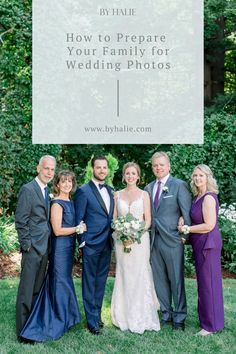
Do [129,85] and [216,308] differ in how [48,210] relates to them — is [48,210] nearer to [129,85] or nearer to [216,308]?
[216,308]

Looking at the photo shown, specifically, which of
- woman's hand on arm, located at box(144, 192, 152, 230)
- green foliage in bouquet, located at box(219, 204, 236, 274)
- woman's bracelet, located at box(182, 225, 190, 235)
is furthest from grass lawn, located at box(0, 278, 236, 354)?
green foliage in bouquet, located at box(219, 204, 236, 274)

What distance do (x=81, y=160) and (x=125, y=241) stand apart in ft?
25.4

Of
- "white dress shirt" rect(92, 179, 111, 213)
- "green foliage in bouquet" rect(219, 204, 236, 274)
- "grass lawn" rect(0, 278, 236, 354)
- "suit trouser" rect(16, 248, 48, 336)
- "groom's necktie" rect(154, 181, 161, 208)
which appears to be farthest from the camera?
"green foliage in bouquet" rect(219, 204, 236, 274)

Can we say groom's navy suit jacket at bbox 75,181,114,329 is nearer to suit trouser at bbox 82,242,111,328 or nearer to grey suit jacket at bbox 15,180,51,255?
suit trouser at bbox 82,242,111,328

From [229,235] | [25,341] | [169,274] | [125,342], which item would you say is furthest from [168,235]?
[229,235]

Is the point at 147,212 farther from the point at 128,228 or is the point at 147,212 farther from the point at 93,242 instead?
the point at 93,242

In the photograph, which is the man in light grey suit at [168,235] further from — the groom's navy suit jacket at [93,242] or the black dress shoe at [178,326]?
the groom's navy suit jacket at [93,242]

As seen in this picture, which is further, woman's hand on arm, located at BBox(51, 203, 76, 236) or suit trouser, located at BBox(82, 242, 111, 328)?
suit trouser, located at BBox(82, 242, 111, 328)

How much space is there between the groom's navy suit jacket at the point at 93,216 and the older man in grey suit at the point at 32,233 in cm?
38

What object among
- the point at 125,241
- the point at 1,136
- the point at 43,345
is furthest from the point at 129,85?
the point at 43,345

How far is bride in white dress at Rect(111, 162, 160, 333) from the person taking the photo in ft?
17.9

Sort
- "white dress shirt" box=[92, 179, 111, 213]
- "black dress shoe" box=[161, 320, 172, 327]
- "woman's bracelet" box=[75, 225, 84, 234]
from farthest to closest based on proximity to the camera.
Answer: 1. "black dress shoe" box=[161, 320, 172, 327]
2. "white dress shirt" box=[92, 179, 111, 213]
3. "woman's bracelet" box=[75, 225, 84, 234]

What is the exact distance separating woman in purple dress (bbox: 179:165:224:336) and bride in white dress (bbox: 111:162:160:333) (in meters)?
0.48

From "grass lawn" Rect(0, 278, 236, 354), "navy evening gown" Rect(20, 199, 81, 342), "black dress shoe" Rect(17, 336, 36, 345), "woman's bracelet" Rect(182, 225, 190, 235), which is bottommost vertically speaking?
"grass lawn" Rect(0, 278, 236, 354)
